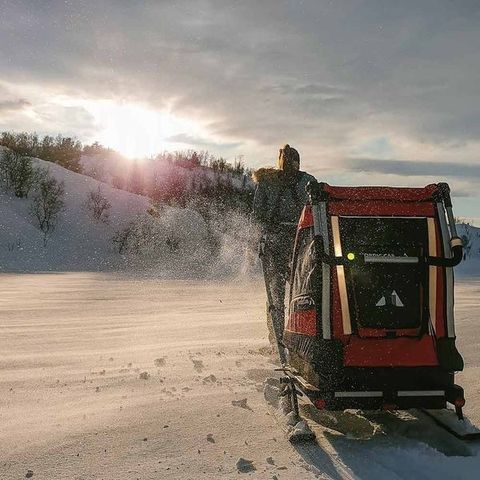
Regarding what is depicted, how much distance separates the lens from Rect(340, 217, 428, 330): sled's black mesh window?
3.13 m

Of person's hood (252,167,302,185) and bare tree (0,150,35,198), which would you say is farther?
bare tree (0,150,35,198)

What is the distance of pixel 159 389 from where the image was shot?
413 centimetres

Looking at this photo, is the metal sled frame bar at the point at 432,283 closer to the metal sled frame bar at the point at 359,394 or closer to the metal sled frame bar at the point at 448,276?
the metal sled frame bar at the point at 448,276

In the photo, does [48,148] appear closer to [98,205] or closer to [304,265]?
[98,205]

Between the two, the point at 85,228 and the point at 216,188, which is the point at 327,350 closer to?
the point at 85,228

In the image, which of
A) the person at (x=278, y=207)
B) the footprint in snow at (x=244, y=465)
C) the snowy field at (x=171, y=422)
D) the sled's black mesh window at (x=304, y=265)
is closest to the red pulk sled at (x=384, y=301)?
the sled's black mesh window at (x=304, y=265)

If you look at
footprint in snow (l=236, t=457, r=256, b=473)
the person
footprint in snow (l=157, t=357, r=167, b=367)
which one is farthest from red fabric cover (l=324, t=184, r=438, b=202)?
footprint in snow (l=157, t=357, r=167, b=367)

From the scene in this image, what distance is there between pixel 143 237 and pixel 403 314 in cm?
4267

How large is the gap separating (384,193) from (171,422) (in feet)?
6.19

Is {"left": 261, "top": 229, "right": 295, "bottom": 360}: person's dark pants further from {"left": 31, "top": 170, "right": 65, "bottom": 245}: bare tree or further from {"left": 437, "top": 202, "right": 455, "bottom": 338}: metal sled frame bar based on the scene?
{"left": 31, "top": 170, "right": 65, "bottom": 245}: bare tree

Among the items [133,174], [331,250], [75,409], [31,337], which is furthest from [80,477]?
[133,174]

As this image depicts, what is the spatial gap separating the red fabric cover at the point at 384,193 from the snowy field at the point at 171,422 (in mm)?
1375

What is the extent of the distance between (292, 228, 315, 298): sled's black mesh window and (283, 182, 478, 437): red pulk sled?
0.20 metres

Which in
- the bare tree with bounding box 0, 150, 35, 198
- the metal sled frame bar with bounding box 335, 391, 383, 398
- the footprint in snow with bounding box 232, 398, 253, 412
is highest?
the bare tree with bounding box 0, 150, 35, 198
